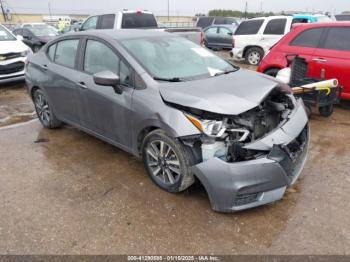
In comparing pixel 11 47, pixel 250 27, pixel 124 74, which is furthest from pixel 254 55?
pixel 124 74

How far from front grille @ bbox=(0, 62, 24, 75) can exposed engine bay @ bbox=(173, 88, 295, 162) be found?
6.87 meters

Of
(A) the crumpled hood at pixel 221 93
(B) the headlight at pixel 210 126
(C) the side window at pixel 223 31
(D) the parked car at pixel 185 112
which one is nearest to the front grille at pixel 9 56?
(D) the parked car at pixel 185 112

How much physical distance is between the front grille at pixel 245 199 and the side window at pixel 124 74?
1.70 meters

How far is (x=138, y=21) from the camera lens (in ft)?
34.4

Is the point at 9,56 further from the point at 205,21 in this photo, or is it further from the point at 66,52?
the point at 205,21

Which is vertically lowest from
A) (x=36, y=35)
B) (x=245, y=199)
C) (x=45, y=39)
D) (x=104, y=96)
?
(x=245, y=199)

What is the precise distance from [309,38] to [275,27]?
5.33m

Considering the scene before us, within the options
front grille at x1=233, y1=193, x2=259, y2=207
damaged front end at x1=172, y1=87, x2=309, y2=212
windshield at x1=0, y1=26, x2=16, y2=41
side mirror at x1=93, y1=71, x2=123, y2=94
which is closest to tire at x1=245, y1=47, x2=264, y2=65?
windshield at x1=0, y1=26, x2=16, y2=41

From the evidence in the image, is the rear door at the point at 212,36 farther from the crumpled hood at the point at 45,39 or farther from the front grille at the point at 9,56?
the front grille at the point at 9,56

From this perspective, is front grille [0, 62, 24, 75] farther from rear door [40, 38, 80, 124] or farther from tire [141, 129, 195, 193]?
tire [141, 129, 195, 193]

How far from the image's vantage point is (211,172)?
111 inches

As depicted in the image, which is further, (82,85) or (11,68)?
(11,68)

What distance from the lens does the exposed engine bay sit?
2.85m

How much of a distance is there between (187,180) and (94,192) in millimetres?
1056
